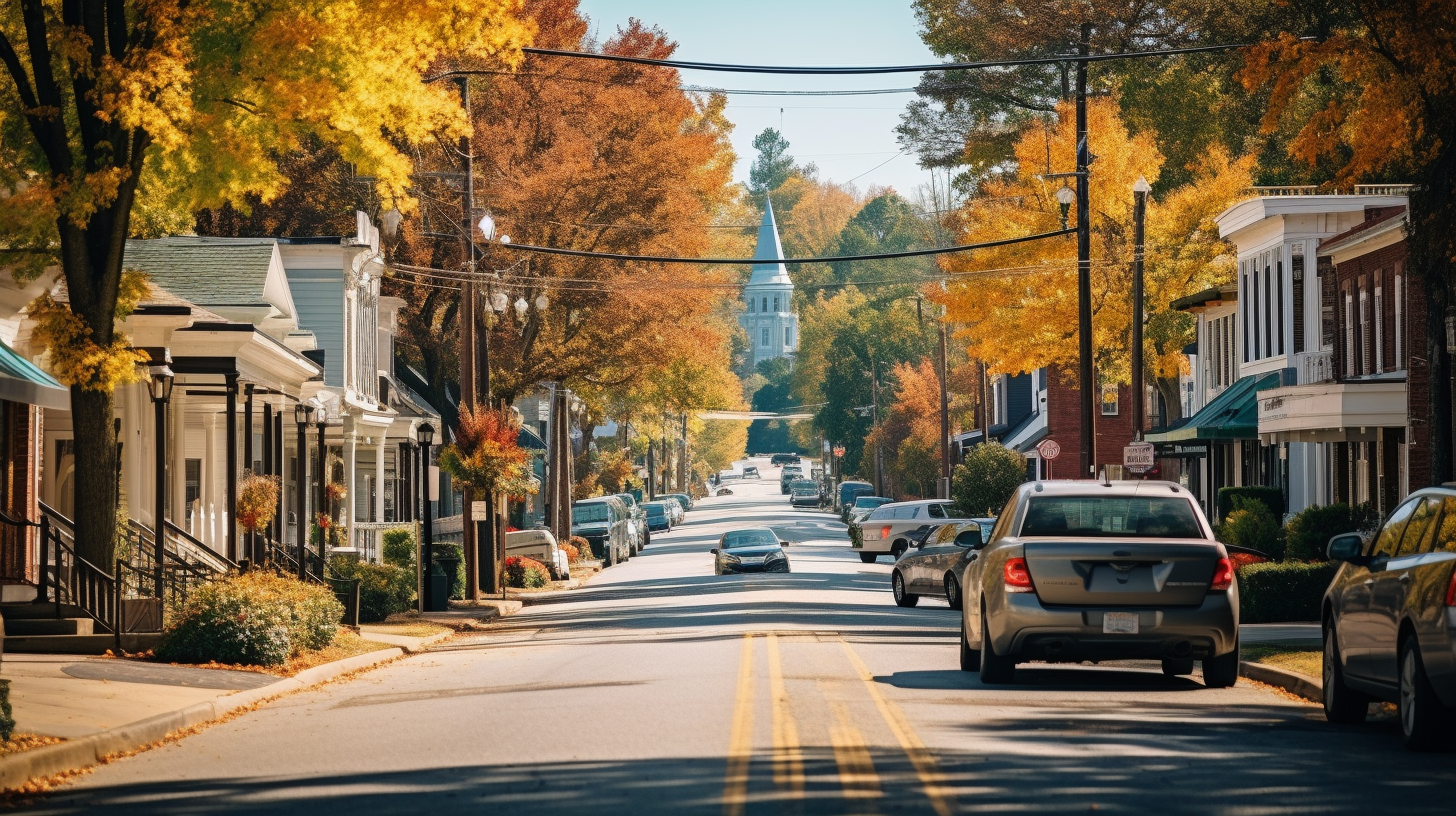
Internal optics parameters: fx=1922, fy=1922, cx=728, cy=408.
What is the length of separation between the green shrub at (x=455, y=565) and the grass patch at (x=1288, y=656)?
67.7 feet

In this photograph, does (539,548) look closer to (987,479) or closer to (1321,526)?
(987,479)

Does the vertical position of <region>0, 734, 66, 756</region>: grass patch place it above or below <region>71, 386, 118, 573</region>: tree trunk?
below

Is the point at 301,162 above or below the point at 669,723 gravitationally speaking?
above

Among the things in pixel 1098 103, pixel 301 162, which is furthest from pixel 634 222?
pixel 1098 103

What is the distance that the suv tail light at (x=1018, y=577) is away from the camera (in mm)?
16516

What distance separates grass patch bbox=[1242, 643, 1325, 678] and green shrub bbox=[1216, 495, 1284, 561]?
1330cm

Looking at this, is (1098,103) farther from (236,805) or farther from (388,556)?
(236,805)

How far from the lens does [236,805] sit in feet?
35.9

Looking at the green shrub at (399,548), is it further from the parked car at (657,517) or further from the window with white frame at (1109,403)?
the parked car at (657,517)

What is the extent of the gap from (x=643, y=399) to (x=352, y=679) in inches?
1876

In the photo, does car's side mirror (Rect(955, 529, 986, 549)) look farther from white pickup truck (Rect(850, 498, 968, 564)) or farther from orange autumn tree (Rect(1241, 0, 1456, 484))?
white pickup truck (Rect(850, 498, 968, 564))

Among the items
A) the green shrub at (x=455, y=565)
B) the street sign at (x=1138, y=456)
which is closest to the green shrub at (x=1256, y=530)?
the street sign at (x=1138, y=456)

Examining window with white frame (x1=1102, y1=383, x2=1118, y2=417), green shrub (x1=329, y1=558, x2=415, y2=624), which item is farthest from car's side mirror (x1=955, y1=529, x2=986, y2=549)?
window with white frame (x1=1102, y1=383, x2=1118, y2=417)

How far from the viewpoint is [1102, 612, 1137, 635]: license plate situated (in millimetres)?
16391
